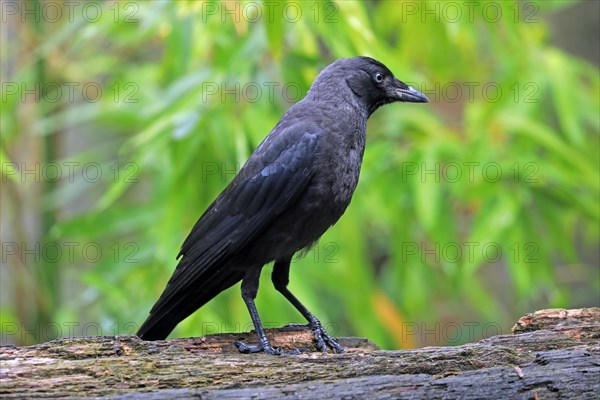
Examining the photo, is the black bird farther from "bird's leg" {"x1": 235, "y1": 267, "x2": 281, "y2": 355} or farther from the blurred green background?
the blurred green background

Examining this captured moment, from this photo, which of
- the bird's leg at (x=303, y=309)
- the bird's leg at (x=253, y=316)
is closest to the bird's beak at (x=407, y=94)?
the bird's leg at (x=303, y=309)

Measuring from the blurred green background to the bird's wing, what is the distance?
0.49m

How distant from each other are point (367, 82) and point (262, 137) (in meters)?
0.62

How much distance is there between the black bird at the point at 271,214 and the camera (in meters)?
3.61

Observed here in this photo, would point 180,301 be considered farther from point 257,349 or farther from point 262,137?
point 262,137

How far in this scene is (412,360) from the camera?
301cm

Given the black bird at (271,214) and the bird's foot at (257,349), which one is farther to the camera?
the black bird at (271,214)

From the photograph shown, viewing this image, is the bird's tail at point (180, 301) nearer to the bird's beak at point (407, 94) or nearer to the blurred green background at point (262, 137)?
the blurred green background at point (262, 137)

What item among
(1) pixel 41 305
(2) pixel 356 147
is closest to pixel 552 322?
(2) pixel 356 147

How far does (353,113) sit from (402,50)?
152 cm

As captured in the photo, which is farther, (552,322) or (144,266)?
(144,266)

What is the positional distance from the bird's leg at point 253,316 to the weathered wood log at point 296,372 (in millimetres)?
242

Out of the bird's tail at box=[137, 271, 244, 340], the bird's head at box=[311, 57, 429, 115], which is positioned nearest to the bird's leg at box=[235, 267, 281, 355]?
the bird's tail at box=[137, 271, 244, 340]

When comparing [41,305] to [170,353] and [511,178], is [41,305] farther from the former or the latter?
[511,178]
